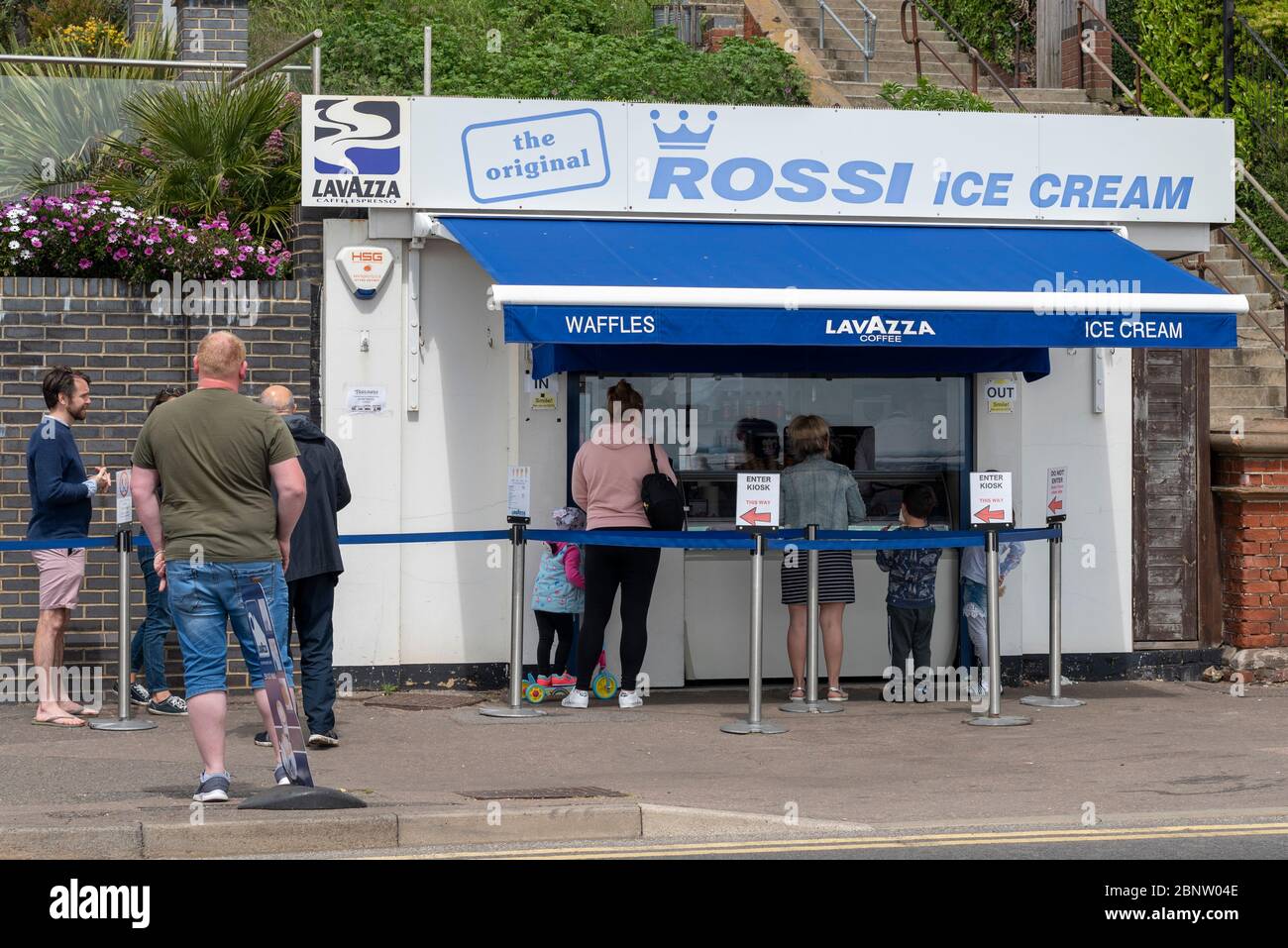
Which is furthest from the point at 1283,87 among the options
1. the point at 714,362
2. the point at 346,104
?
the point at 346,104

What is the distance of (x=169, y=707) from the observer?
33.7 ft

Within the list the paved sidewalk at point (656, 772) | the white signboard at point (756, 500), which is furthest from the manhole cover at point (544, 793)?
the white signboard at point (756, 500)

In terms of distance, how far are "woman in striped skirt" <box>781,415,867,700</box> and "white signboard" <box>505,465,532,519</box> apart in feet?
5.86

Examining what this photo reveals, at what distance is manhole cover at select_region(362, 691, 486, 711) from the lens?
10773 millimetres

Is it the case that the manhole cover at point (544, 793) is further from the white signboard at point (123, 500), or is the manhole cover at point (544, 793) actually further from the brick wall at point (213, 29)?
the brick wall at point (213, 29)

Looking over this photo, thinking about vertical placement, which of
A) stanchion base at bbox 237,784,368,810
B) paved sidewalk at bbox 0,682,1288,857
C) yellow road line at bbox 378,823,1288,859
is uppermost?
stanchion base at bbox 237,784,368,810

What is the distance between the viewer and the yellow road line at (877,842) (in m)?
6.83

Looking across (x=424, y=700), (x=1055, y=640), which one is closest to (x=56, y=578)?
(x=424, y=700)

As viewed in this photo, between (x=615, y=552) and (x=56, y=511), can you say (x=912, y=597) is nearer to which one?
(x=615, y=552)

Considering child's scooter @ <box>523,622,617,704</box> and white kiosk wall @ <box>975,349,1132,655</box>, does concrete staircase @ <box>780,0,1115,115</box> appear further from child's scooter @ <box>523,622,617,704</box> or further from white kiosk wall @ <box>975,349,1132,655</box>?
child's scooter @ <box>523,622,617,704</box>

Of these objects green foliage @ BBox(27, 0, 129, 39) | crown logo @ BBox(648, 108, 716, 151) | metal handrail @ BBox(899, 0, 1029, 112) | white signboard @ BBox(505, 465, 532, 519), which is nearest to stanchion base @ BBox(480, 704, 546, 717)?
white signboard @ BBox(505, 465, 532, 519)

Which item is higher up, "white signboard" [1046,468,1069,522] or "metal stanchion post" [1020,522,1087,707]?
"white signboard" [1046,468,1069,522]

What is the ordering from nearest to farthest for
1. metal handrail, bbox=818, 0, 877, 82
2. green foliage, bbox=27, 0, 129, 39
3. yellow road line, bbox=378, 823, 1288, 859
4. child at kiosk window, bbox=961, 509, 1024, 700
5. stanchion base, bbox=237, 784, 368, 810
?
yellow road line, bbox=378, 823, 1288, 859
stanchion base, bbox=237, 784, 368, 810
child at kiosk window, bbox=961, 509, 1024, 700
metal handrail, bbox=818, 0, 877, 82
green foliage, bbox=27, 0, 129, 39

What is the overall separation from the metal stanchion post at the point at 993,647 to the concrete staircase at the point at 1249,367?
10.2 ft
